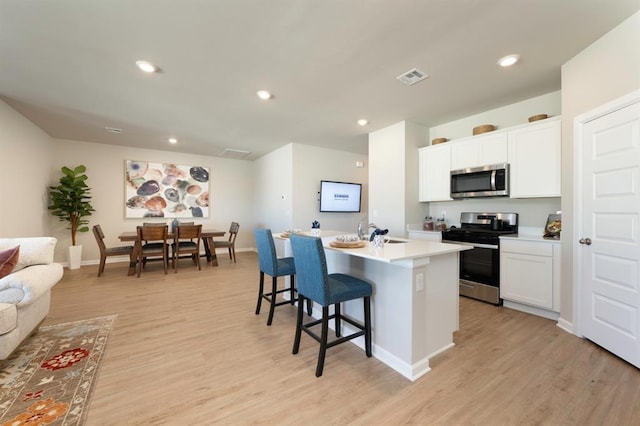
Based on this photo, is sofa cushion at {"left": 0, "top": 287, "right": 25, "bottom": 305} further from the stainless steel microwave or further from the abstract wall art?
the stainless steel microwave

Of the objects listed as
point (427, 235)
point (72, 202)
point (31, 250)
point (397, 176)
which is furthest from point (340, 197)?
point (72, 202)

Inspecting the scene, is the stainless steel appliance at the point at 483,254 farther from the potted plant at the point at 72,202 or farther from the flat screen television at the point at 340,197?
the potted plant at the point at 72,202

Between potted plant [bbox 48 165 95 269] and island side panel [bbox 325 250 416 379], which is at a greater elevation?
potted plant [bbox 48 165 95 269]

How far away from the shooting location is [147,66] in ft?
8.43

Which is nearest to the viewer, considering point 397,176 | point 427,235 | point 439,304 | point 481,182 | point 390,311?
point 390,311

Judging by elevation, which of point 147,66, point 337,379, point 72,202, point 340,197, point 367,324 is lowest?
point 337,379

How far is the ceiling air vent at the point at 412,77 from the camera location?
8.82 ft

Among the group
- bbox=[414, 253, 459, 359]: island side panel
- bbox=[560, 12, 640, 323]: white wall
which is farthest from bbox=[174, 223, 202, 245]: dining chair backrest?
bbox=[560, 12, 640, 323]: white wall

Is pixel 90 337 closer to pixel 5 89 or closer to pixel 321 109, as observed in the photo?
pixel 5 89

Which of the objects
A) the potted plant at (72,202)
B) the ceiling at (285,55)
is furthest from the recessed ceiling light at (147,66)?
the potted plant at (72,202)

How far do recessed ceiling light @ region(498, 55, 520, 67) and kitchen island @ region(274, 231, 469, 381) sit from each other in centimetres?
187

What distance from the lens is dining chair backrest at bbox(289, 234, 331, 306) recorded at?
1.89m

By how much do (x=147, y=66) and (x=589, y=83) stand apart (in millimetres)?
4135

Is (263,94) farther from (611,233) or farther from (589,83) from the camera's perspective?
(611,233)
